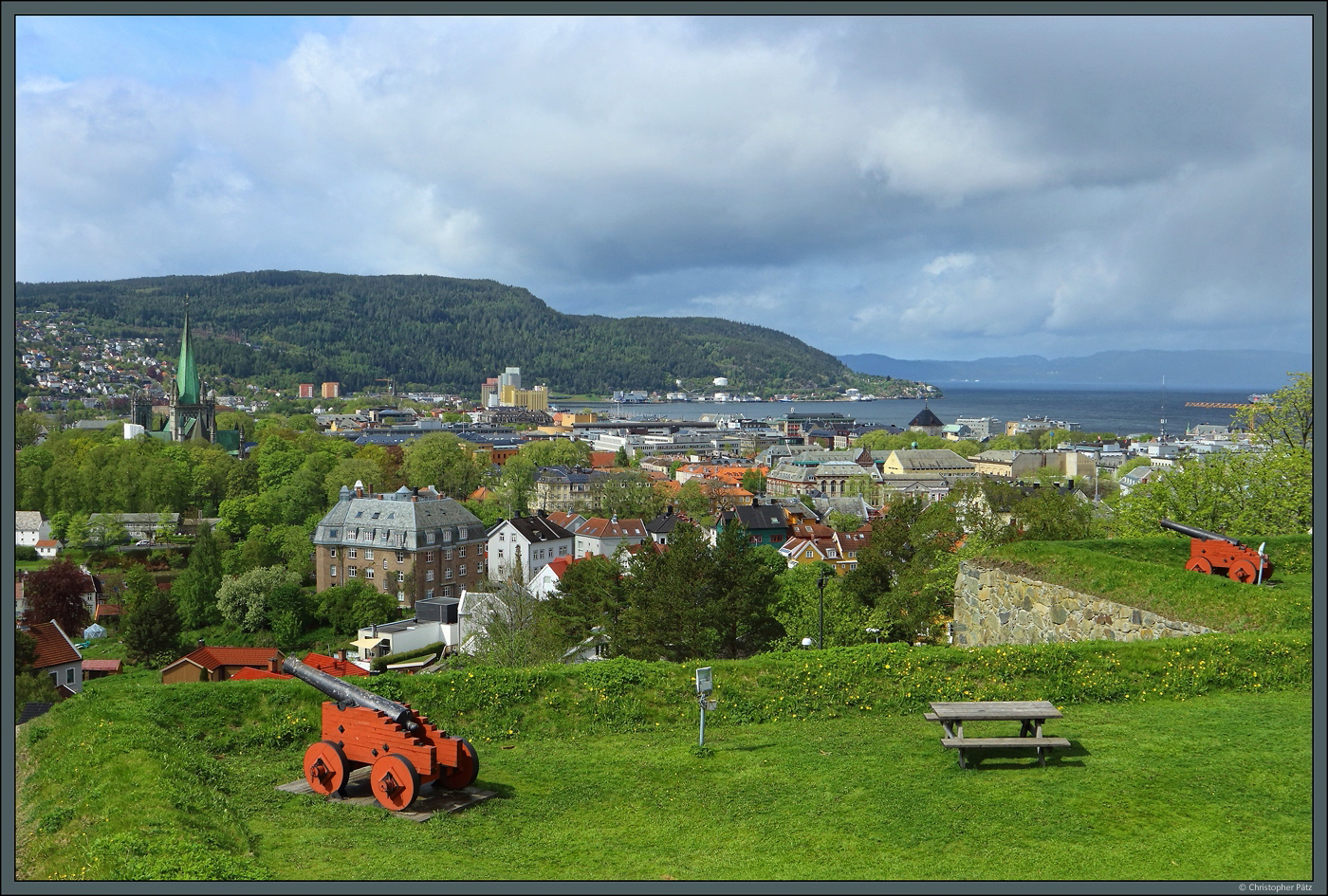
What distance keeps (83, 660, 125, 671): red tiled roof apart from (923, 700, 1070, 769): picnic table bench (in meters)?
36.0

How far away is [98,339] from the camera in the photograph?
15612 centimetres

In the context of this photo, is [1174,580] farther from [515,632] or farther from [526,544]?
[526,544]

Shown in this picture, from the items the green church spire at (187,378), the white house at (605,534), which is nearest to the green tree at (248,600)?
the white house at (605,534)

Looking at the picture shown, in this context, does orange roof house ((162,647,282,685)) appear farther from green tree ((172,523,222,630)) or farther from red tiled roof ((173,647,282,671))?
green tree ((172,523,222,630))

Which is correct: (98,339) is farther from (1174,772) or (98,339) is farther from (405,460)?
(1174,772)

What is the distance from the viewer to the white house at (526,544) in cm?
5409

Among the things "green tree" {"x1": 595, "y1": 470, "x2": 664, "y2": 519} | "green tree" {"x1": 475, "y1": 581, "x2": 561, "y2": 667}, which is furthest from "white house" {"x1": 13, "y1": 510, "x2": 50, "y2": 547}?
"green tree" {"x1": 475, "y1": 581, "x2": 561, "y2": 667}

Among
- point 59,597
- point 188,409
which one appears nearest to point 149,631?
point 59,597

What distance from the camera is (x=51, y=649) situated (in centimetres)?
2420

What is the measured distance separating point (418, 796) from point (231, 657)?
26.2 meters

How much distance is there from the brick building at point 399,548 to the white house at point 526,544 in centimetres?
223

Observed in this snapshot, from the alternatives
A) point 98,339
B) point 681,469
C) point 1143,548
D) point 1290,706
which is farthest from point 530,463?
point 98,339

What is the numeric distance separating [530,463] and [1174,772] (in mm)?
82826

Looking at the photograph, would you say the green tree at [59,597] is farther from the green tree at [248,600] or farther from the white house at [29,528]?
the white house at [29,528]
